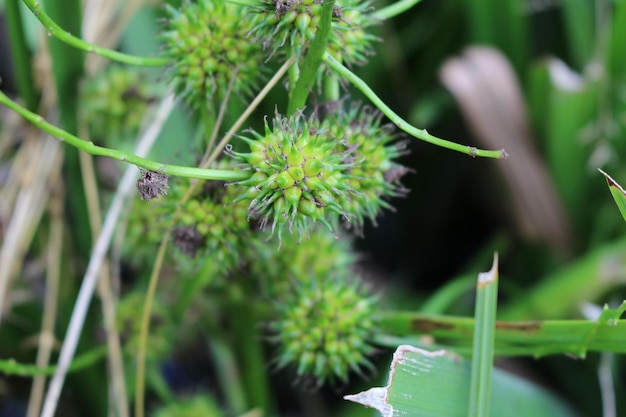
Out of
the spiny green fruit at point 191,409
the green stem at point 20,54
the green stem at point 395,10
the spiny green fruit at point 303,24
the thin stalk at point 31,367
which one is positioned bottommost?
the spiny green fruit at point 191,409

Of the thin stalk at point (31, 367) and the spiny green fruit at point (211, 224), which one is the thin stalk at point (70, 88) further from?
the spiny green fruit at point (211, 224)

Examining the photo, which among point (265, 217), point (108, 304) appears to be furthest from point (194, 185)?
point (108, 304)

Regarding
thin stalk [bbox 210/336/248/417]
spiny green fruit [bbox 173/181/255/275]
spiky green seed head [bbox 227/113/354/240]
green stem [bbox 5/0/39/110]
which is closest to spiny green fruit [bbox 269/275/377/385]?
spiny green fruit [bbox 173/181/255/275]

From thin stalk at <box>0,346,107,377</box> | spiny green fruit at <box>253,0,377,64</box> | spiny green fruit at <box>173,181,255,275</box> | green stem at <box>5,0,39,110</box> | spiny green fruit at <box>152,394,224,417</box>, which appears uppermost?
green stem at <box>5,0,39,110</box>

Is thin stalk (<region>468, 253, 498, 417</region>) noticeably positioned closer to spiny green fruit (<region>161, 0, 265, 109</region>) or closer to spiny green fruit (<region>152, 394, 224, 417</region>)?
spiny green fruit (<region>161, 0, 265, 109</region>)

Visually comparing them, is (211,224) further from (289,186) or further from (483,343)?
(483,343)

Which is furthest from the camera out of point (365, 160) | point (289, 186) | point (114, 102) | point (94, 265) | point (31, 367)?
point (114, 102)

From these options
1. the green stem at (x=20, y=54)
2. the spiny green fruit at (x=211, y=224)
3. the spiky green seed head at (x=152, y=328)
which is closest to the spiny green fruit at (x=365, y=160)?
the spiny green fruit at (x=211, y=224)
